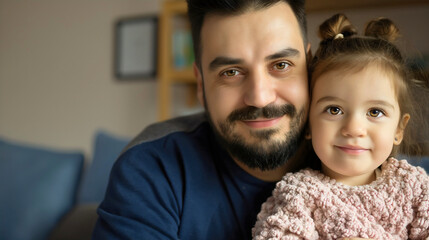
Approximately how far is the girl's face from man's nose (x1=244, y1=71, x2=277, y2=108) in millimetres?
161

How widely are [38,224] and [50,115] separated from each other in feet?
6.35

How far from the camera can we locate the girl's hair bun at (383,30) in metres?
1.11

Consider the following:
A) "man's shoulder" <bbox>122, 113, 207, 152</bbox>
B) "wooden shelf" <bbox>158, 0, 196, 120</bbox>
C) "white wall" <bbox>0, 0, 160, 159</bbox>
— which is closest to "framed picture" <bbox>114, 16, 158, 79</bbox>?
"white wall" <bbox>0, 0, 160, 159</bbox>

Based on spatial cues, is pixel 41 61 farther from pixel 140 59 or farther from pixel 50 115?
pixel 140 59

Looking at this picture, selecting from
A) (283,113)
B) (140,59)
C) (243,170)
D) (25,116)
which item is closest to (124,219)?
(243,170)

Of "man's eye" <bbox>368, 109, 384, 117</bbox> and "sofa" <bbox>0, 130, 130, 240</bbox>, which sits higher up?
"man's eye" <bbox>368, 109, 384, 117</bbox>

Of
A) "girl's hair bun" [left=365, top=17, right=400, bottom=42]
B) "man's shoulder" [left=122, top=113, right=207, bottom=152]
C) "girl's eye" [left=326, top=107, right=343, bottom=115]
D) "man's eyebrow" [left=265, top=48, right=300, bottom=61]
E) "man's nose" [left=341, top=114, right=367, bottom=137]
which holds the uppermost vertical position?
"girl's hair bun" [left=365, top=17, right=400, bottom=42]

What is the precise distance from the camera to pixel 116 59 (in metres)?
3.59

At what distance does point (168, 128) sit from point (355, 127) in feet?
2.06

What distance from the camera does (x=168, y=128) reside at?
1.38 m

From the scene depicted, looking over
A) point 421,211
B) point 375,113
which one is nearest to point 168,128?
point 375,113

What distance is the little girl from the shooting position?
38.0 inches

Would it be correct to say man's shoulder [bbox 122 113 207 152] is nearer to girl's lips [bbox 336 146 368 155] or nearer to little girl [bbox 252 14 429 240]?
little girl [bbox 252 14 429 240]

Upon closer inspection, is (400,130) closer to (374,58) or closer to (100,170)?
(374,58)
